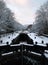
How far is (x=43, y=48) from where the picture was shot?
10211 mm

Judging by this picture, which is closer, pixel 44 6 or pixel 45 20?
pixel 45 20

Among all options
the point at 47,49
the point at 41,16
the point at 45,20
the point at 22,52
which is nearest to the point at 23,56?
the point at 22,52

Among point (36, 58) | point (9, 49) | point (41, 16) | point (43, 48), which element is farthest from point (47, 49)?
point (41, 16)

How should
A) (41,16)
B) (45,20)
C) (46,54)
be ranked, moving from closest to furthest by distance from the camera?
(46,54) < (45,20) < (41,16)

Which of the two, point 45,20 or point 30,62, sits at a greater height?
point 45,20

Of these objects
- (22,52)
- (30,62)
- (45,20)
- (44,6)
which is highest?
(44,6)

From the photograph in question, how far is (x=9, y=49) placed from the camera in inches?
408

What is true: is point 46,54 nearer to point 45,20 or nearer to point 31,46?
point 31,46

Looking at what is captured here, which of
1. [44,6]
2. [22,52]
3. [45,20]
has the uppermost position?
[44,6]

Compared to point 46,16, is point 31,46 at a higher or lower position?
lower

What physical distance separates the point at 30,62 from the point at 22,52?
84 centimetres

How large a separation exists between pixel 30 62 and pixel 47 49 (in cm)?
142

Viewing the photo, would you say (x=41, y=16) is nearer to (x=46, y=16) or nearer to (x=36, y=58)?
(x=46, y=16)

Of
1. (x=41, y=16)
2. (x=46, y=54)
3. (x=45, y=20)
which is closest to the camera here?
(x=46, y=54)
